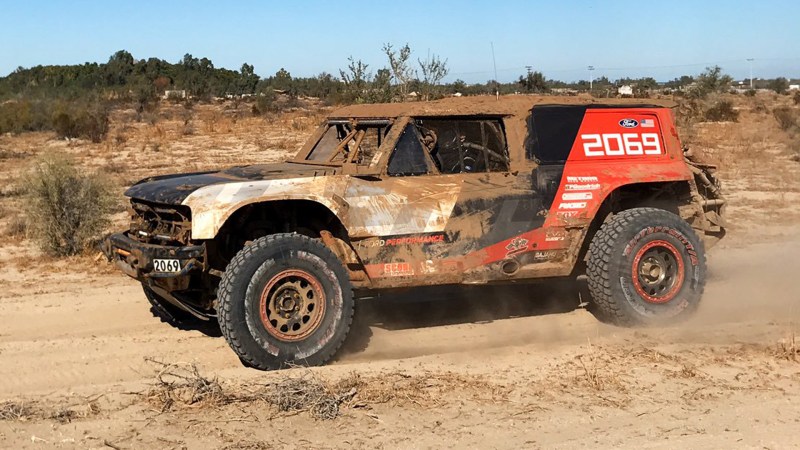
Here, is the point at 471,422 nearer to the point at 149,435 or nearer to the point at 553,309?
the point at 149,435

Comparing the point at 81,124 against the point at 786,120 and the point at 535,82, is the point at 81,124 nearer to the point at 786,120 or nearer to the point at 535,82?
the point at 535,82

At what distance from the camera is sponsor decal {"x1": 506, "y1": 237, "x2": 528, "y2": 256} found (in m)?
7.13

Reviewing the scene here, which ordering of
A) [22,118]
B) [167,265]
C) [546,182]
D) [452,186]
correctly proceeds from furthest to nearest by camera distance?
1. [22,118]
2. [546,182]
3. [452,186]
4. [167,265]

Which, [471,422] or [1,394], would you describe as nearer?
[471,422]

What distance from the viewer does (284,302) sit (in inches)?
252

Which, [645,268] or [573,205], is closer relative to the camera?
[573,205]

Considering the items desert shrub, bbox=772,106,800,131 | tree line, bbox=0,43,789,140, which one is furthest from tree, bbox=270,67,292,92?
desert shrub, bbox=772,106,800,131

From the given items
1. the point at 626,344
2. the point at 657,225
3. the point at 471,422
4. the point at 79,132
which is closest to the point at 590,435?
the point at 471,422

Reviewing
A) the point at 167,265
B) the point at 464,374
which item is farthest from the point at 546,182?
the point at 167,265

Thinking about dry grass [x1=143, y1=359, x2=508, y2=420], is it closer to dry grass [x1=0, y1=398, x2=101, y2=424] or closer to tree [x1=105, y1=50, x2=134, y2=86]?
dry grass [x1=0, y1=398, x2=101, y2=424]

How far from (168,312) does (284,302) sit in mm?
1908

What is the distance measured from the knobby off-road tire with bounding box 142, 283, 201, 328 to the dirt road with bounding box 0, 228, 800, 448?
0.14 meters

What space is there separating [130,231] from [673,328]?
15.8 feet

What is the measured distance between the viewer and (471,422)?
5184mm
